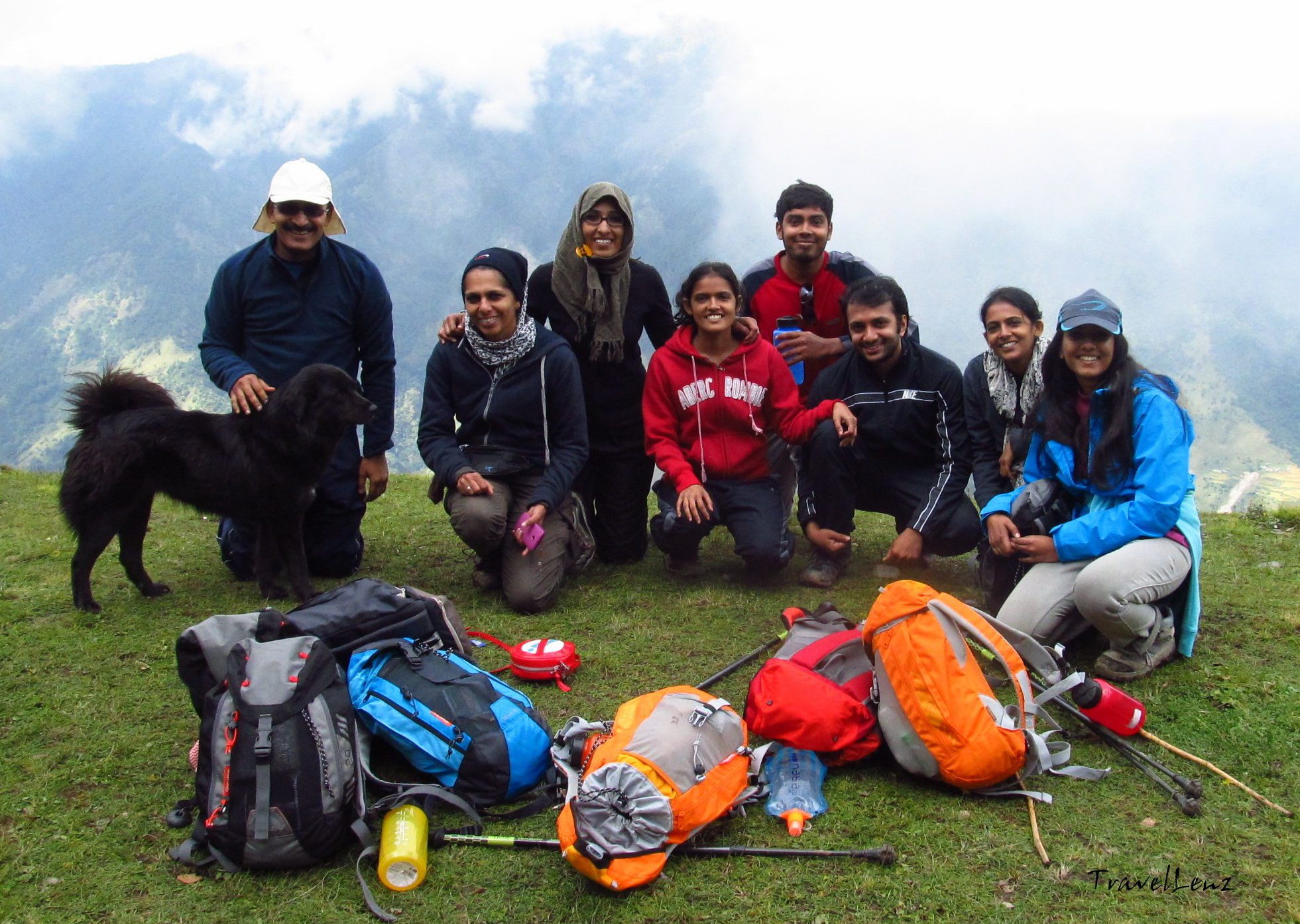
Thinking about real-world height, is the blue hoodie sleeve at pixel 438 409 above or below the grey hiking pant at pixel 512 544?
above

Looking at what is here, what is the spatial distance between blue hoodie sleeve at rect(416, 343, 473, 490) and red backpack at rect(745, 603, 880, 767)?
91.8 inches

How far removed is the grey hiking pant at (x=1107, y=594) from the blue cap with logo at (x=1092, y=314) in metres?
0.94

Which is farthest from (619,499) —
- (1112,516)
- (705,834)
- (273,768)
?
(273,768)

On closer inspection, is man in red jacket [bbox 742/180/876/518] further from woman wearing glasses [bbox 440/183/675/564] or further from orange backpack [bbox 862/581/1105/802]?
orange backpack [bbox 862/581/1105/802]

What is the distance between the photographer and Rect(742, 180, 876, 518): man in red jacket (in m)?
5.01

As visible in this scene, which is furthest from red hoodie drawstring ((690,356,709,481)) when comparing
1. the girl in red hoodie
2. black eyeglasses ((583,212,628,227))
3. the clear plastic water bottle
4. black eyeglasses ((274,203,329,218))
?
black eyeglasses ((274,203,329,218))

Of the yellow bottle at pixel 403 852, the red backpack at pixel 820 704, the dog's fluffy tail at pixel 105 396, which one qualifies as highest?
the dog's fluffy tail at pixel 105 396

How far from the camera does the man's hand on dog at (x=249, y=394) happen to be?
4.61 m

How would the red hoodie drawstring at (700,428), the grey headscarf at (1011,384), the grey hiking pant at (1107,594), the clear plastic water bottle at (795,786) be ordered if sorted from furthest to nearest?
the red hoodie drawstring at (700,428) → the grey headscarf at (1011,384) → the grey hiking pant at (1107,594) → the clear plastic water bottle at (795,786)

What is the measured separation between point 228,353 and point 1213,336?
17.2 metres

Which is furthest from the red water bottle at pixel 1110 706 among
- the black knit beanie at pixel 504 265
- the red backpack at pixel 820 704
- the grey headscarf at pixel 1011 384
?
the black knit beanie at pixel 504 265

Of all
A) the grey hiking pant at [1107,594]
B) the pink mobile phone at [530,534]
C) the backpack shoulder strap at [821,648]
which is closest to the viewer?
the backpack shoulder strap at [821,648]

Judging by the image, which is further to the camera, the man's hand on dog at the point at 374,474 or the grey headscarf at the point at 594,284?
the man's hand on dog at the point at 374,474

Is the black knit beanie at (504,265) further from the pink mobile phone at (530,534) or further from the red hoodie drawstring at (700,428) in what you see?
the pink mobile phone at (530,534)
